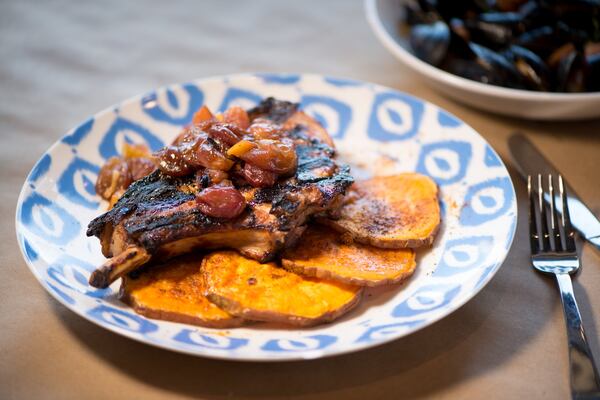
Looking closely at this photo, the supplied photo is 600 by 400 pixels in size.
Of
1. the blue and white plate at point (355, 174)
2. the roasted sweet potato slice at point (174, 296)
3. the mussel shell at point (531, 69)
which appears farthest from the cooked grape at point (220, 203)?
the mussel shell at point (531, 69)

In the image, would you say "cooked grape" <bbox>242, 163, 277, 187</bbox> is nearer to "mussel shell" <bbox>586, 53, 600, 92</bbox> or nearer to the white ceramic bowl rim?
the white ceramic bowl rim

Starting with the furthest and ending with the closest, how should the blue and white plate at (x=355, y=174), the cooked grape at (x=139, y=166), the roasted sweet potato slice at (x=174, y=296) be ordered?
1. the cooked grape at (x=139, y=166)
2. the roasted sweet potato slice at (x=174, y=296)
3. the blue and white plate at (x=355, y=174)

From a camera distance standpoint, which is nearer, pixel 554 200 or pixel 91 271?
pixel 91 271

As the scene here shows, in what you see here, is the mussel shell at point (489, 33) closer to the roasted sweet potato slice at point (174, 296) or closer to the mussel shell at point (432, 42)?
the mussel shell at point (432, 42)

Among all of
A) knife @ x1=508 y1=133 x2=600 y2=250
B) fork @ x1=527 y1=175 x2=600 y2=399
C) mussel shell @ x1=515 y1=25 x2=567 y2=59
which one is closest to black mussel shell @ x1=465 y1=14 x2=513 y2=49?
mussel shell @ x1=515 y1=25 x2=567 y2=59

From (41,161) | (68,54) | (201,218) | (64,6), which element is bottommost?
(201,218)

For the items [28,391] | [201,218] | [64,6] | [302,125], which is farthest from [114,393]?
[64,6]

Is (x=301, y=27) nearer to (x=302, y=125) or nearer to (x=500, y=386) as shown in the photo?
(x=302, y=125)
